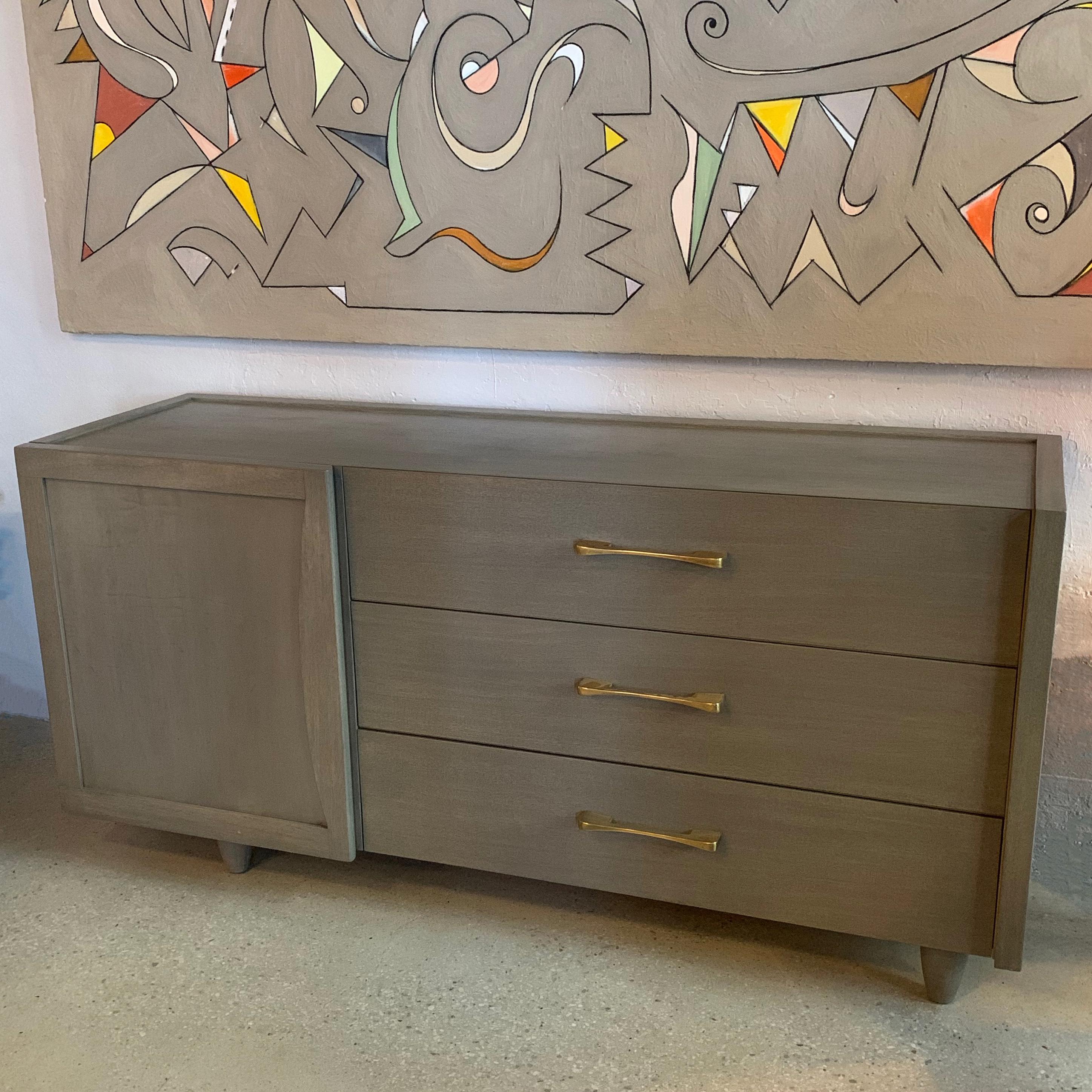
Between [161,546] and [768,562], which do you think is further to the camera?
[161,546]

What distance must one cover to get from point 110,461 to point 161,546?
0.45 ft

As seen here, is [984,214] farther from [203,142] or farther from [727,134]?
[203,142]

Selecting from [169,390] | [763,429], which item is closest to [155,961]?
[169,390]

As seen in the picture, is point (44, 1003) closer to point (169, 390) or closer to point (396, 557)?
point (396, 557)

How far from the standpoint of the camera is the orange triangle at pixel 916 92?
4.94 ft

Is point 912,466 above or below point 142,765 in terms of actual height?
above

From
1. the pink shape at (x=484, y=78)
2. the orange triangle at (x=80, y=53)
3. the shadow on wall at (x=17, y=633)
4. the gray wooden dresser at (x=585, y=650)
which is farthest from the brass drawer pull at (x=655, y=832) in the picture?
the orange triangle at (x=80, y=53)

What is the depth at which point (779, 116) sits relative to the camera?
157 cm

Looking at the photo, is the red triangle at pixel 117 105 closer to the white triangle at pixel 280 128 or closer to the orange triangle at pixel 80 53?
the orange triangle at pixel 80 53

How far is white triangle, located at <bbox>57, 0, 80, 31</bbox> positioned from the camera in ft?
6.06

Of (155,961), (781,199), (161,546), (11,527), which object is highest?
(781,199)

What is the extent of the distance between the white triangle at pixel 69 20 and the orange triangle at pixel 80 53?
0.06ft

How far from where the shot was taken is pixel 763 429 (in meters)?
1.68

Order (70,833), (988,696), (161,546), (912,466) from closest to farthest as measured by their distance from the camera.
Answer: (988,696)
(912,466)
(161,546)
(70,833)
